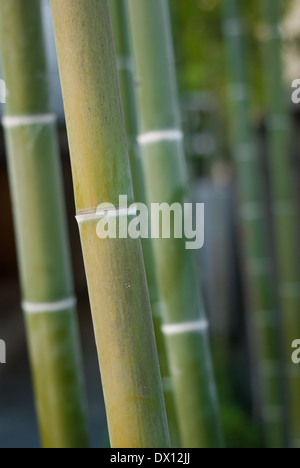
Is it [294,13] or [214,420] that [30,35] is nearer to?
[214,420]

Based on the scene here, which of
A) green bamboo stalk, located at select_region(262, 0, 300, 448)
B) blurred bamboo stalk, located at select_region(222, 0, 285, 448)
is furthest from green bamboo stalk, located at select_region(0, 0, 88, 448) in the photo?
blurred bamboo stalk, located at select_region(222, 0, 285, 448)

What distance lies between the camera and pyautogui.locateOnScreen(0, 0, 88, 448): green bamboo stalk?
0.89m

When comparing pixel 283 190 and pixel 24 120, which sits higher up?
pixel 24 120

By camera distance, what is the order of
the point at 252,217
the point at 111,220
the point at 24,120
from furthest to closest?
1. the point at 252,217
2. the point at 24,120
3. the point at 111,220

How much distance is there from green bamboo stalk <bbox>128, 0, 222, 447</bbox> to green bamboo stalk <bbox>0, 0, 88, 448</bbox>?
14 cm

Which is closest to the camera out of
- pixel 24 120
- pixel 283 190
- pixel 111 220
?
pixel 111 220

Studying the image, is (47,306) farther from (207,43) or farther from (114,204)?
(207,43)

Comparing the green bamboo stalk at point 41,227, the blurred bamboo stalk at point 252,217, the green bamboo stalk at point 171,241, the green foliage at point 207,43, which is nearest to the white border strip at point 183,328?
the green bamboo stalk at point 171,241

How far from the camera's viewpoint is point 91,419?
8.82 ft

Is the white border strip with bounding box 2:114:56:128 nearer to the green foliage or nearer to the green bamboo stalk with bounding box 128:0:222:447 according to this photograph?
the green bamboo stalk with bounding box 128:0:222:447

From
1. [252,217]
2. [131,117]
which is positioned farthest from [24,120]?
[252,217]

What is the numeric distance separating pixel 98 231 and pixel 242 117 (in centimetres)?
169

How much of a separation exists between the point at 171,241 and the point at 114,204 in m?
0.36

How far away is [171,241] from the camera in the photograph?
97 centimetres
